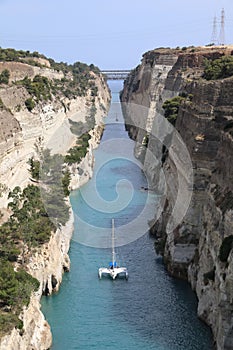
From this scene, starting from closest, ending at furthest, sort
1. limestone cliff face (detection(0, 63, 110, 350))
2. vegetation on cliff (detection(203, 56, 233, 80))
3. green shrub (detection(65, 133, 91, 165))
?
limestone cliff face (detection(0, 63, 110, 350))
vegetation on cliff (detection(203, 56, 233, 80))
green shrub (detection(65, 133, 91, 165))

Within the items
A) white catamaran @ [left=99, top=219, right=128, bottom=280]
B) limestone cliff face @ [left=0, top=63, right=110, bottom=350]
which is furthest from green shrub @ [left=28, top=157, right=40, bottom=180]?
white catamaran @ [left=99, top=219, right=128, bottom=280]

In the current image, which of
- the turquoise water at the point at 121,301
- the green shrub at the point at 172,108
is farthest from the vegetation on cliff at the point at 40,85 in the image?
the turquoise water at the point at 121,301

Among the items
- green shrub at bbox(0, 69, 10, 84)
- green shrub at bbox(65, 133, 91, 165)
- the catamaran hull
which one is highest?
green shrub at bbox(0, 69, 10, 84)

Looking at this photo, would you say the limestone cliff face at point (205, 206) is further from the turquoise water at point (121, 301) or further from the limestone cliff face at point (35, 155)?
the limestone cliff face at point (35, 155)

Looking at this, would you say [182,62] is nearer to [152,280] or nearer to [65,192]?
[65,192]

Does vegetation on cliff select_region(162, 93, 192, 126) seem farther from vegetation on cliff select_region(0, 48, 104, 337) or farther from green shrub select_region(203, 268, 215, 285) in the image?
green shrub select_region(203, 268, 215, 285)

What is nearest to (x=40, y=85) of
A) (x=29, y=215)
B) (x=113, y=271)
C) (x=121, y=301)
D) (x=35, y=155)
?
(x=35, y=155)
